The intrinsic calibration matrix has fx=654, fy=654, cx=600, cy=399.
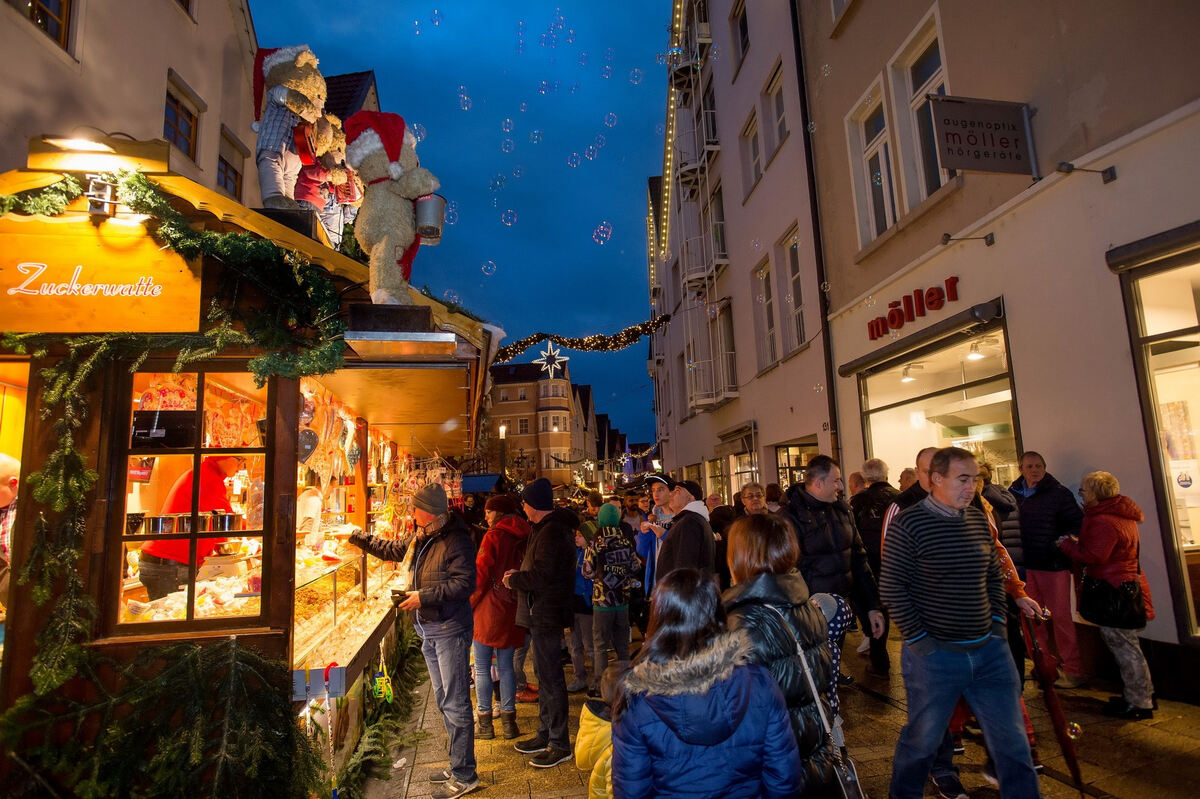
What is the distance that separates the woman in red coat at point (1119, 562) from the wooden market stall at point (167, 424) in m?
4.97

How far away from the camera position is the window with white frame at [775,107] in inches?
505

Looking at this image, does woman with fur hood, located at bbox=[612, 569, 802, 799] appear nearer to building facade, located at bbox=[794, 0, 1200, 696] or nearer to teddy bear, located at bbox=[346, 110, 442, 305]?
teddy bear, located at bbox=[346, 110, 442, 305]

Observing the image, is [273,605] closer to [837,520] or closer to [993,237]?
[837,520]

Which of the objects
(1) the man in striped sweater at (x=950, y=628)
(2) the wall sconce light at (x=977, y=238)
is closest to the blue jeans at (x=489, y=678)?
(1) the man in striped sweater at (x=950, y=628)

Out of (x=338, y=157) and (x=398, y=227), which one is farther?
(x=338, y=157)

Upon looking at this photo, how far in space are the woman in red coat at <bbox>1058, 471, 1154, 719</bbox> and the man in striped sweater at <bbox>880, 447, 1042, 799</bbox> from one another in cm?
218

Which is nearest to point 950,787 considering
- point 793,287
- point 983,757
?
point 983,757

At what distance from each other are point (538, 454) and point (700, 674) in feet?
183

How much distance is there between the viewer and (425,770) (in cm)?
482

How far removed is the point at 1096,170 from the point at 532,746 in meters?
6.60

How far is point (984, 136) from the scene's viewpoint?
6.17 m

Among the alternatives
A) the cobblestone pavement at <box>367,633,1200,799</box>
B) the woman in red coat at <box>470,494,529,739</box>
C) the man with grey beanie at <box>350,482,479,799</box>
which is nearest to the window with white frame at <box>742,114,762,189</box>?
the woman in red coat at <box>470,494,529,739</box>

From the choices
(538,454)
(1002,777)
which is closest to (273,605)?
(1002,777)

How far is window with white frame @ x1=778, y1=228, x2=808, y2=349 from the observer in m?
12.3
